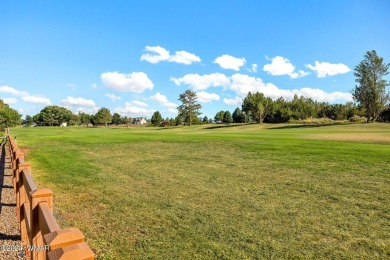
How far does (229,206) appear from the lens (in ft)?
22.1

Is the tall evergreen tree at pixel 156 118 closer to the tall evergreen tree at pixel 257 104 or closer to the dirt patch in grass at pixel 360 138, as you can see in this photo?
the tall evergreen tree at pixel 257 104

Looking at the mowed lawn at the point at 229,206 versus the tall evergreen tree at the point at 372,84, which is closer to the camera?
the mowed lawn at the point at 229,206

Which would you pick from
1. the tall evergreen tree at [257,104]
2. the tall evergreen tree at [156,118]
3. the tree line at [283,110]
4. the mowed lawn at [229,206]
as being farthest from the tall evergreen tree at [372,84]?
the tall evergreen tree at [156,118]

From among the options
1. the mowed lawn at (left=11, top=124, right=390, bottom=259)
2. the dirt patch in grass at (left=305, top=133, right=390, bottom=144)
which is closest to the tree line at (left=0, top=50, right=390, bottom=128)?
the dirt patch in grass at (left=305, top=133, right=390, bottom=144)

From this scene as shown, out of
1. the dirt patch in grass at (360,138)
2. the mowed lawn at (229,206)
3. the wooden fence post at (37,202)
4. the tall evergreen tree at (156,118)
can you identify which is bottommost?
the mowed lawn at (229,206)

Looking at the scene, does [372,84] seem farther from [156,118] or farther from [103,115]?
[103,115]

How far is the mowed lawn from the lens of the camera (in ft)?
15.4

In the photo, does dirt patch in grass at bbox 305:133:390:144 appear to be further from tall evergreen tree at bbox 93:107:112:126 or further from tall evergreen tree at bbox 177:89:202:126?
tall evergreen tree at bbox 93:107:112:126

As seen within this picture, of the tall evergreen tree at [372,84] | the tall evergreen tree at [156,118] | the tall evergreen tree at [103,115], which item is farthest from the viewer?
the tall evergreen tree at [103,115]

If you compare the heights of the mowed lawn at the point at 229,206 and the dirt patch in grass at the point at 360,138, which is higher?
the dirt patch in grass at the point at 360,138

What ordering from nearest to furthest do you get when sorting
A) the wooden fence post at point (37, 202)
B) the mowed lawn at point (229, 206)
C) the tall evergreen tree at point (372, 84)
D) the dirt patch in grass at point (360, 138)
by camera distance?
the wooden fence post at point (37, 202), the mowed lawn at point (229, 206), the dirt patch in grass at point (360, 138), the tall evergreen tree at point (372, 84)

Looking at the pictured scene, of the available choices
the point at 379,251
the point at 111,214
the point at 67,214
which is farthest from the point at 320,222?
the point at 67,214

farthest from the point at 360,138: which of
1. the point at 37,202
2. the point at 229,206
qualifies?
the point at 37,202

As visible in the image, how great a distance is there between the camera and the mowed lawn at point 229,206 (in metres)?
4.70
